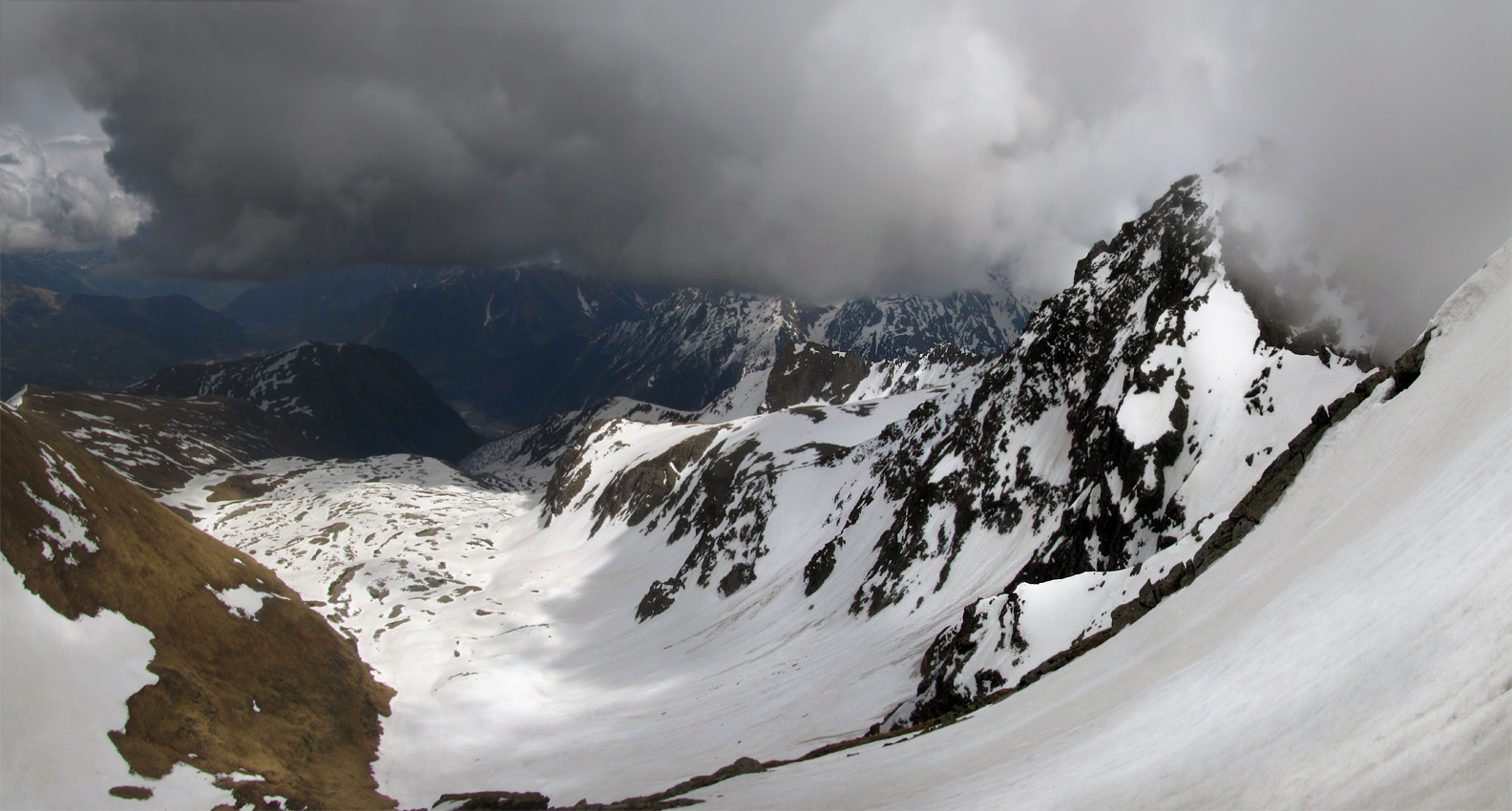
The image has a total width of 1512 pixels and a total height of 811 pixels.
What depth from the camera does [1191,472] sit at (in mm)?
50906

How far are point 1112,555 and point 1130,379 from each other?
15939mm

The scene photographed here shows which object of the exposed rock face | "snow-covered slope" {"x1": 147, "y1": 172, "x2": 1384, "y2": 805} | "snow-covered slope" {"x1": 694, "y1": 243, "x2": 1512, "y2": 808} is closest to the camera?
"snow-covered slope" {"x1": 694, "y1": 243, "x2": 1512, "y2": 808}

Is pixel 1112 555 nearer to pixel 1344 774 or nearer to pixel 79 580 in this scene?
pixel 1344 774

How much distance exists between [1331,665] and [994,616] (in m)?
30.7

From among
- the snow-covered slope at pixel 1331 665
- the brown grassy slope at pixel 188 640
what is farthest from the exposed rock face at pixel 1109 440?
the brown grassy slope at pixel 188 640

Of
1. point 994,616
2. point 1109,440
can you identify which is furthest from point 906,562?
point 994,616

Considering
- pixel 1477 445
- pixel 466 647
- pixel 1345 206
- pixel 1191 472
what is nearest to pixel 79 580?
pixel 466 647

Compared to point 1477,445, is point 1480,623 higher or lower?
lower

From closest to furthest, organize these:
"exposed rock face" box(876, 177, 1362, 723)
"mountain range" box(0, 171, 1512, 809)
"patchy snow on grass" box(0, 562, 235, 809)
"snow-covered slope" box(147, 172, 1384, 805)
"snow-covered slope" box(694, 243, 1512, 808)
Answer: "snow-covered slope" box(694, 243, 1512, 808)
"mountain range" box(0, 171, 1512, 809)
"exposed rock face" box(876, 177, 1362, 723)
"patchy snow on grass" box(0, 562, 235, 809)
"snow-covered slope" box(147, 172, 1384, 805)

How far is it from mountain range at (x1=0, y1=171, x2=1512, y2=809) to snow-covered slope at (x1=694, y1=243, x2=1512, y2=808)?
79 millimetres

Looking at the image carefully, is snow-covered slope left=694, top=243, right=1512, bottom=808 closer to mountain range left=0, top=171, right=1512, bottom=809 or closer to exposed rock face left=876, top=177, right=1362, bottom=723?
mountain range left=0, top=171, right=1512, bottom=809

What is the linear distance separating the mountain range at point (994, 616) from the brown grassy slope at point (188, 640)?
36 centimetres

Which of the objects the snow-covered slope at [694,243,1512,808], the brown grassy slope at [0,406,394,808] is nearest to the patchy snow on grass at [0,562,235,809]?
the brown grassy slope at [0,406,394,808]

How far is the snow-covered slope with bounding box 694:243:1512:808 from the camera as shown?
8.40m
